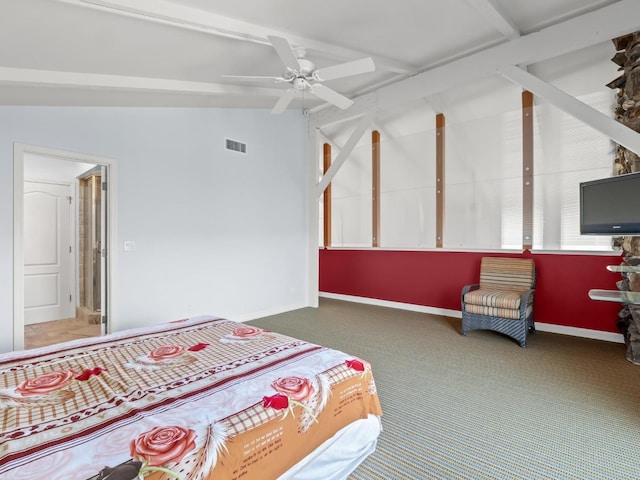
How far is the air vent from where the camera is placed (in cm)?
470

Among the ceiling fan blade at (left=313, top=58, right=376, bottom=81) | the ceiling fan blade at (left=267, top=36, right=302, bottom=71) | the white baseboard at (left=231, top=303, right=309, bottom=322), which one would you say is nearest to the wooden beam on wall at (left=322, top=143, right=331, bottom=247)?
the white baseboard at (left=231, top=303, right=309, bottom=322)

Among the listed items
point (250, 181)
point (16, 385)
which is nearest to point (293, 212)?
point (250, 181)

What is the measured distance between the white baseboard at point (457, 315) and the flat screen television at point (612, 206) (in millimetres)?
1489

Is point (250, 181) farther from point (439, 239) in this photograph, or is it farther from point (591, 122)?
point (591, 122)

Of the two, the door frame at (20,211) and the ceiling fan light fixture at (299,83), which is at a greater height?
the ceiling fan light fixture at (299,83)

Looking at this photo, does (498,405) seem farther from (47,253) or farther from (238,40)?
(47,253)

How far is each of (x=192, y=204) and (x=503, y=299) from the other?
3.80 metres

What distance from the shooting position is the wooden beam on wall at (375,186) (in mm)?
5992

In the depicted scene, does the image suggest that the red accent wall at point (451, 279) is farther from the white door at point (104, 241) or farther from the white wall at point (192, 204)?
the white door at point (104, 241)

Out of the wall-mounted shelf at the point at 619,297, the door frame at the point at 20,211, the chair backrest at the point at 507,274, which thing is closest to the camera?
the wall-mounted shelf at the point at 619,297

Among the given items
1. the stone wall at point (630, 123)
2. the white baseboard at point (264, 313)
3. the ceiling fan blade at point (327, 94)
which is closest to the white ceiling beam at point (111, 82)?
the ceiling fan blade at point (327, 94)

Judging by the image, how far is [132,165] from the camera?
379cm

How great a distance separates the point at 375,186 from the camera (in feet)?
19.8

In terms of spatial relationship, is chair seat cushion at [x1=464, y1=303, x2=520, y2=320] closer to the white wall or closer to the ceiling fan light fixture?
the white wall
